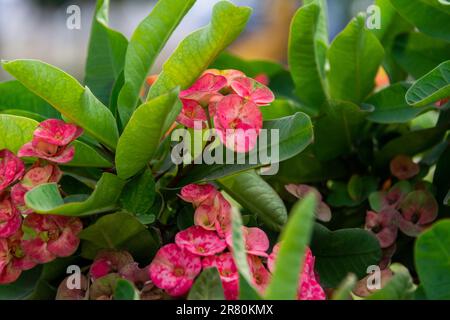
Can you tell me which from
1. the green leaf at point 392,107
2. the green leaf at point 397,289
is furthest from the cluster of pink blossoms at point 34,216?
the green leaf at point 392,107

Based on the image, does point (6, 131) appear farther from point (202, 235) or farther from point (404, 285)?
point (404, 285)

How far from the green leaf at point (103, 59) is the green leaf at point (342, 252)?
1.19ft

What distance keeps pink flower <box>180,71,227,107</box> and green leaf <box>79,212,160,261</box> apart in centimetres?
15

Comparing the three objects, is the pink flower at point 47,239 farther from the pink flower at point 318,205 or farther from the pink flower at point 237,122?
the pink flower at point 318,205

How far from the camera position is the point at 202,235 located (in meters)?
0.75

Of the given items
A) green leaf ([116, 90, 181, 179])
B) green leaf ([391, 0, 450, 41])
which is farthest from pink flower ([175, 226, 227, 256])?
green leaf ([391, 0, 450, 41])

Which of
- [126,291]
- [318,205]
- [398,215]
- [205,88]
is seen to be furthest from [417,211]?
[126,291]

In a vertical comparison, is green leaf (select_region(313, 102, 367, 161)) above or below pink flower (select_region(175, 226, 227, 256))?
below

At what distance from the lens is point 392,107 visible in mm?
1025

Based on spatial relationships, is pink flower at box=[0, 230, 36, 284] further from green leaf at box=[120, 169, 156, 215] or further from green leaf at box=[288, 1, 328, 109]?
green leaf at box=[288, 1, 328, 109]

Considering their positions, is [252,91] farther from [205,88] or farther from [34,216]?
[34,216]

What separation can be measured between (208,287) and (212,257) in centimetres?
5

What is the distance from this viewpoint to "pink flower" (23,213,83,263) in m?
0.76
